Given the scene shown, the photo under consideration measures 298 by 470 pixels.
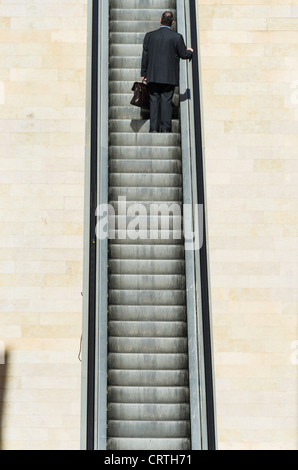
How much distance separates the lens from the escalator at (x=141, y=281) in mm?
8180

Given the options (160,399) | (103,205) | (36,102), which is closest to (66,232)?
(103,205)

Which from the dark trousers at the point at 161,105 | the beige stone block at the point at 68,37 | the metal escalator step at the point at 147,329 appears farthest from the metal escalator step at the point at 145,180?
the beige stone block at the point at 68,37

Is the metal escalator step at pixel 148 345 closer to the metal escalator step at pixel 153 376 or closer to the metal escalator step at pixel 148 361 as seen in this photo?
the metal escalator step at pixel 148 361

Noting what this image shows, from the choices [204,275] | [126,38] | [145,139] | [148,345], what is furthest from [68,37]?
[148,345]

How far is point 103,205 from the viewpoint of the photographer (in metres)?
8.80

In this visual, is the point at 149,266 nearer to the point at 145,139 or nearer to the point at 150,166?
the point at 150,166

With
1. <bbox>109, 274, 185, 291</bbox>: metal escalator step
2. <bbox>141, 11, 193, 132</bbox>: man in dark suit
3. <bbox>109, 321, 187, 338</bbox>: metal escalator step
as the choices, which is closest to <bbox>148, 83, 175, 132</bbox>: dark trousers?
<bbox>141, 11, 193, 132</bbox>: man in dark suit

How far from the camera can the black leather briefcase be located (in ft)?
30.3

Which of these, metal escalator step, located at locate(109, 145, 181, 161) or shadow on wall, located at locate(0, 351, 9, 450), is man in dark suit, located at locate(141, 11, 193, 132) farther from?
shadow on wall, located at locate(0, 351, 9, 450)

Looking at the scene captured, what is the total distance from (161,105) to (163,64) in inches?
22.6

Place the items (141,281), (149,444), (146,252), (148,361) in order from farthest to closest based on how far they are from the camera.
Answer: (146,252), (141,281), (148,361), (149,444)

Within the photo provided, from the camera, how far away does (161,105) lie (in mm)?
9305

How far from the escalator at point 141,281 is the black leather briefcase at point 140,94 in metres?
0.35
